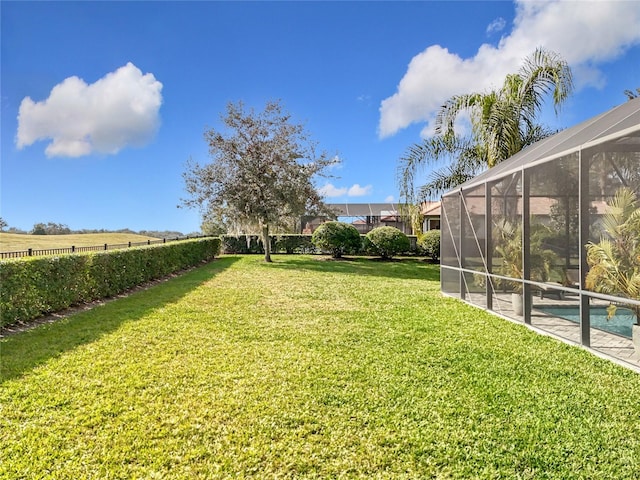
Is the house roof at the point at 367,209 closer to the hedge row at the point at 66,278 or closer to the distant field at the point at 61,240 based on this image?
the distant field at the point at 61,240

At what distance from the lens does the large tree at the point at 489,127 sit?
10984mm

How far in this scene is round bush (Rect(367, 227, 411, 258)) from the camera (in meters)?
18.1

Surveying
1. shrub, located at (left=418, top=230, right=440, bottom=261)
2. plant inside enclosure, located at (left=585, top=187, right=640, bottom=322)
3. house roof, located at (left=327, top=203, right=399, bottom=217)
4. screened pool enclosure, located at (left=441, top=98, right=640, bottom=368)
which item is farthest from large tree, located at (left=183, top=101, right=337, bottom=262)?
house roof, located at (left=327, top=203, right=399, bottom=217)

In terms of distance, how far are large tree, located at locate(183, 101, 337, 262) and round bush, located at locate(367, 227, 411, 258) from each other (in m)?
4.11

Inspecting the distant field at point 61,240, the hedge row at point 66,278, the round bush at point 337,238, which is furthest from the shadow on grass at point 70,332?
the round bush at point 337,238

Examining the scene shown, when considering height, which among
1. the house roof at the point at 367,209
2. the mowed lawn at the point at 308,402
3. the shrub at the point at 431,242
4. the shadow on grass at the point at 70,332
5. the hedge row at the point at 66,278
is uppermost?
the house roof at the point at 367,209

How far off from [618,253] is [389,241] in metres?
13.7

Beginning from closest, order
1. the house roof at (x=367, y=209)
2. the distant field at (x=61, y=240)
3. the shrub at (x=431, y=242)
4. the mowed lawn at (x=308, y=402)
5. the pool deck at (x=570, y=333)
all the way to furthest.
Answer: the mowed lawn at (x=308, y=402), the pool deck at (x=570, y=333), the distant field at (x=61, y=240), the shrub at (x=431, y=242), the house roof at (x=367, y=209)

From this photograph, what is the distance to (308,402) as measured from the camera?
3084 millimetres

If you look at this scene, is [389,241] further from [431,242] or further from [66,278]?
[66,278]

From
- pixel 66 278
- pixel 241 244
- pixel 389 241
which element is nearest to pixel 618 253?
pixel 66 278

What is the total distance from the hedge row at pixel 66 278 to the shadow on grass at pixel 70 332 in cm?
39

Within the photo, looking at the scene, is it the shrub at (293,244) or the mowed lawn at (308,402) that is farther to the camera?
the shrub at (293,244)

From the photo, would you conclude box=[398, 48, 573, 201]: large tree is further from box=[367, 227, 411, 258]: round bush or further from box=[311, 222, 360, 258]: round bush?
box=[311, 222, 360, 258]: round bush
